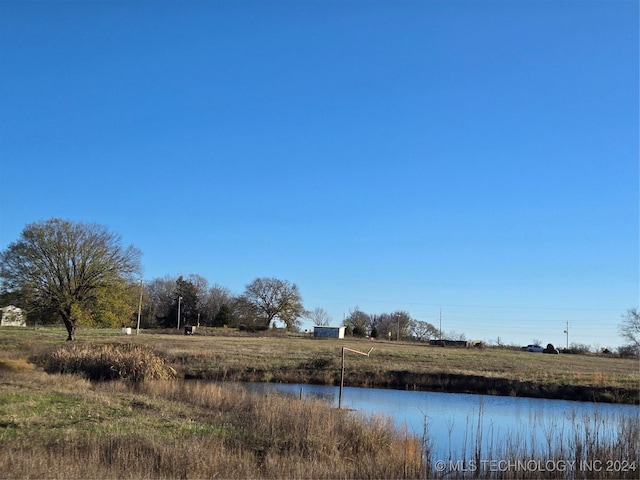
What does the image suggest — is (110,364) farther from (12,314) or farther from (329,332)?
(329,332)

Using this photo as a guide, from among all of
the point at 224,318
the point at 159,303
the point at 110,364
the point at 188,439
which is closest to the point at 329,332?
the point at 224,318

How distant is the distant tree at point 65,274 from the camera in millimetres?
48469

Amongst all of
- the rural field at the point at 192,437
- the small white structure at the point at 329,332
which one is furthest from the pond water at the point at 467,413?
the small white structure at the point at 329,332

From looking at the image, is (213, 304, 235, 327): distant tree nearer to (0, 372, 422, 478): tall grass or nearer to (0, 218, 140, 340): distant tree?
(0, 218, 140, 340): distant tree

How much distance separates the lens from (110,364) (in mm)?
27500

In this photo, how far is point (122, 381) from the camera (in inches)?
993

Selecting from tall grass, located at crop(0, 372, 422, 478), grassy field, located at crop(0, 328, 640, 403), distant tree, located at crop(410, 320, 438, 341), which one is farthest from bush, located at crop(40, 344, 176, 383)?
distant tree, located at crop(410, 320, 438, 341)

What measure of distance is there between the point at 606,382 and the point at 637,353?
50.6m

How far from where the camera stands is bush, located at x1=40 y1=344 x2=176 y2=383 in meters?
26.3

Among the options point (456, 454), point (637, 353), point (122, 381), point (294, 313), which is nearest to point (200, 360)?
point (122, 381)

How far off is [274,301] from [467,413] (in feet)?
296

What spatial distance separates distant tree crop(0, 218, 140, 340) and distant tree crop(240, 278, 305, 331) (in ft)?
185

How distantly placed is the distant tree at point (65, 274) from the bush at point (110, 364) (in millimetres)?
18658

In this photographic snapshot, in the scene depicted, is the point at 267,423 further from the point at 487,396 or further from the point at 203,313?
the point at 203,313
